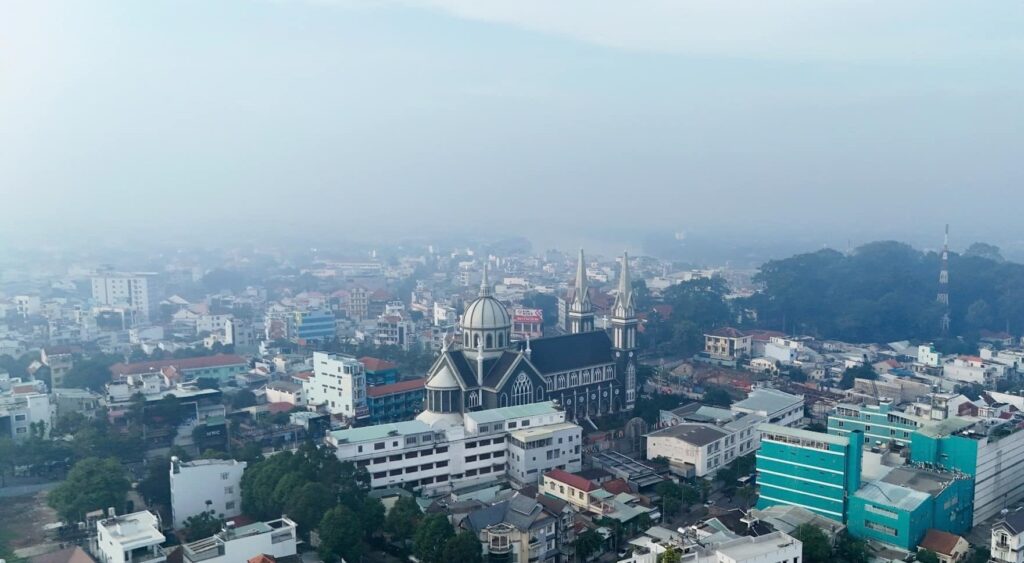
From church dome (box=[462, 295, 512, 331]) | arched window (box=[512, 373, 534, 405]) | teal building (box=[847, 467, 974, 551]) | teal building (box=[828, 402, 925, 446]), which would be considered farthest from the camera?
church dome (box=[462, 295, 512, 331])

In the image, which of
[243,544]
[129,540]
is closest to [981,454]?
[243,544]

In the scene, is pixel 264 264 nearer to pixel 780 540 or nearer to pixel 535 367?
pixel 535 367

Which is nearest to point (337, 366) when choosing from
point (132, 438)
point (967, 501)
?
point (132, 438)

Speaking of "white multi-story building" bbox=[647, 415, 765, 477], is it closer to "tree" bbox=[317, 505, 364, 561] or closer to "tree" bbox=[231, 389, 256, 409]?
"tree" bbox=[317, 505, 364, 561]

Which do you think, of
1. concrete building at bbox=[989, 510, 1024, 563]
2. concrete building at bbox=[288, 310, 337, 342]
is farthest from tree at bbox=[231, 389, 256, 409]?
concrete building at bbox=[989, 510, 1024, 563]

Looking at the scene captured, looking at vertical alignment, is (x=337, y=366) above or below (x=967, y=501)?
above

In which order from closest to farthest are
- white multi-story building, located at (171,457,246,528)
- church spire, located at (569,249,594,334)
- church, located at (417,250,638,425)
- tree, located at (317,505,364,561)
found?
tree, located at (317,505,364,561), white multi-story building, located at (171,457,246,528), church, located at (417,250,638,425), church spire, located at (569,249,594,334)

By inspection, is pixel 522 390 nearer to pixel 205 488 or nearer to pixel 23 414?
pixel 205 488
